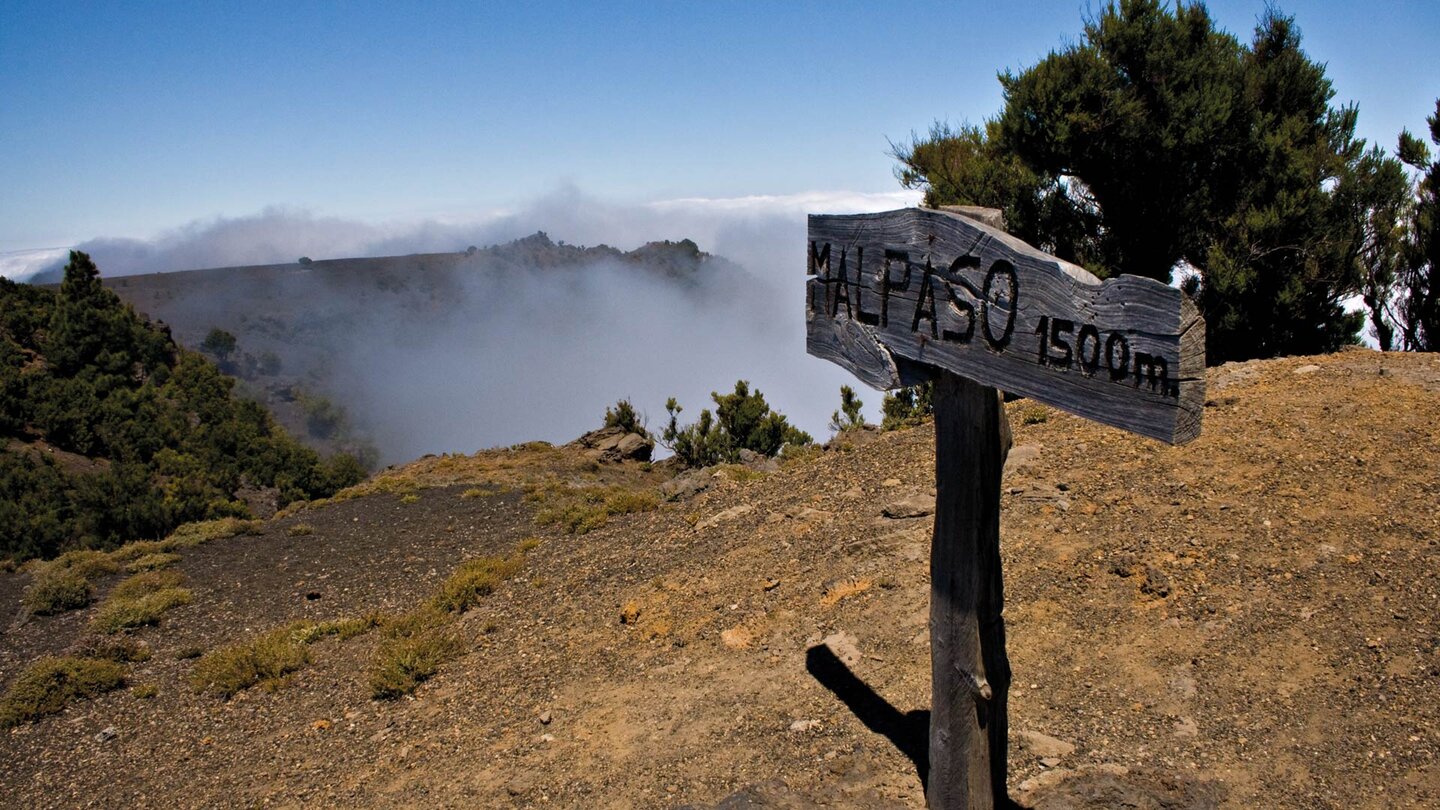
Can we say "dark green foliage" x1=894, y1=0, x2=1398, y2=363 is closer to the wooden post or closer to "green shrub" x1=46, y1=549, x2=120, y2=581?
the wooden post

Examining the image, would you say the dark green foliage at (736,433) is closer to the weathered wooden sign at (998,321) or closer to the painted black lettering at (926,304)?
the weathered wooden sign at (998,321)

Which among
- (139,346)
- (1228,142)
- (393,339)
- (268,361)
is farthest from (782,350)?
(1228,142)

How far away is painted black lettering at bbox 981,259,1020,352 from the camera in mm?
3328

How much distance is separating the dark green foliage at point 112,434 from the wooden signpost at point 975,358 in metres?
19.5

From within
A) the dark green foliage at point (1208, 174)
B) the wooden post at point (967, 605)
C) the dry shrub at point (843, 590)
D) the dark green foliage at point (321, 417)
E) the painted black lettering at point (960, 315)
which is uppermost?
the dark green foliage at point (1208, 174)

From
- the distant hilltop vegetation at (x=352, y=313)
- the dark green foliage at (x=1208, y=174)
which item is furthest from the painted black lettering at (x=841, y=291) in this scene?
the distant hilltop vegetation at (x=352, y=313)

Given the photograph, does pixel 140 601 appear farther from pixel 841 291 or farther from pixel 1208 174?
pixel 1208 174

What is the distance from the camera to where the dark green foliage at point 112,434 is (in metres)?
19.5

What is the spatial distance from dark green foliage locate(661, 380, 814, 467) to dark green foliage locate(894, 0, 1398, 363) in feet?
28.6

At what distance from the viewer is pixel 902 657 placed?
18.8ft

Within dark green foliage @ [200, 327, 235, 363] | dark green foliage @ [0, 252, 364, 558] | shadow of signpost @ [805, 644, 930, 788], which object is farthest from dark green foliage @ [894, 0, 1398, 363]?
dark green foliage @ [200, 327, 235, 363]

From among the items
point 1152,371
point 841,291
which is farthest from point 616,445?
point 1152,371

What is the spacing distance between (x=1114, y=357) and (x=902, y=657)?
10.7 ft

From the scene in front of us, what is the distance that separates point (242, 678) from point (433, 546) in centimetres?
453
